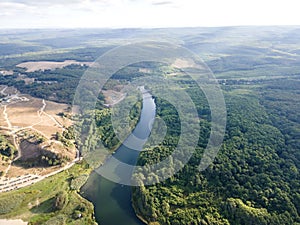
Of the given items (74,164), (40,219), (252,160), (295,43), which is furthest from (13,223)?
(295,43)

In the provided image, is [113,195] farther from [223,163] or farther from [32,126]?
[32,126]

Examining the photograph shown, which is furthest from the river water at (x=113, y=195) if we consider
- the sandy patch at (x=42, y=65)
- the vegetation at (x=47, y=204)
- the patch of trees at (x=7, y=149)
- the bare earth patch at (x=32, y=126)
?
the sandy patch at (x=42, y=65)

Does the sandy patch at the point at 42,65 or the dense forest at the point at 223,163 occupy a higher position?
the dense forest at the point at 223,163

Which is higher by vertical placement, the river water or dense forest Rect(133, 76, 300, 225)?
dense forest Rect(133, 76, 300, 225)

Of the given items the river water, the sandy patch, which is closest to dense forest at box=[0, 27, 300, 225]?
the river water

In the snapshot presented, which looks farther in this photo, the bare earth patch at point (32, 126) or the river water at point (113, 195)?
the bare earth patch at point (32, 126)

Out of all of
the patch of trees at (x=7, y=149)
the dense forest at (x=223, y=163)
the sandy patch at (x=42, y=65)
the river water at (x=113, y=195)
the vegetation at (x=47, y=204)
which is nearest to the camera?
the dense forest at (x=223, y=163)

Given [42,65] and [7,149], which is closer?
[7,149]

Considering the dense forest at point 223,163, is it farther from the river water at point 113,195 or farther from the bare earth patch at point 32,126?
the bare earth patch at point 32,126

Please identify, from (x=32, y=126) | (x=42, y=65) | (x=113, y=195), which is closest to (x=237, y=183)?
(x=113, y=195)

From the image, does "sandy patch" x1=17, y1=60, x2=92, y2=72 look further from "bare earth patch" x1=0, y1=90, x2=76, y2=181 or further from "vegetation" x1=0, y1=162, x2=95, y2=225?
"vegetation" x1=0, y1=162, x2=95, y2=225

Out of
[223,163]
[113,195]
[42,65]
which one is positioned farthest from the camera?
[42,65]

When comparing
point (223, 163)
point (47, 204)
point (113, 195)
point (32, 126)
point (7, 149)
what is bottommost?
point (113, 195)
